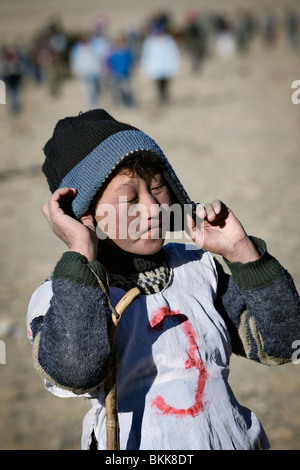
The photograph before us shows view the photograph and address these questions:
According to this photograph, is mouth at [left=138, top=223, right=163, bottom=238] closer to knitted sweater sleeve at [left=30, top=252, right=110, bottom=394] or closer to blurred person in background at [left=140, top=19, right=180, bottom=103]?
knitted sweater sleeve at [left=30, top=252, right=110, bottom=394]

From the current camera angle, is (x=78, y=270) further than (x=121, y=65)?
No

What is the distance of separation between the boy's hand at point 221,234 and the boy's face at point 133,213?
0.64ft

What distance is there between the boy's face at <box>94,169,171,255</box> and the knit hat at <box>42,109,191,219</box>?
0.17 feet

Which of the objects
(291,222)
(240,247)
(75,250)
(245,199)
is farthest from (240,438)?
(245,199)

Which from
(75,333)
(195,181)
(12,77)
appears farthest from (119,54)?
(75,333)

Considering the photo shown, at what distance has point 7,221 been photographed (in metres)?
8.13

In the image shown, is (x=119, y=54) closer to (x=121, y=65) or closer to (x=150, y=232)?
(x=121, y=65)

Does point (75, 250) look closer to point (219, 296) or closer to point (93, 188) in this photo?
point (93, 188)

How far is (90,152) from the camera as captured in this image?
170 cm

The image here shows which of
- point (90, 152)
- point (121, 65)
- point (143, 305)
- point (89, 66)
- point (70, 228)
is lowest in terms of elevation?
point (143, 305)

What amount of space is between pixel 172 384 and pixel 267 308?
1.29 feet

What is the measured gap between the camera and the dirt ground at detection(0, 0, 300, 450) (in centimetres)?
403

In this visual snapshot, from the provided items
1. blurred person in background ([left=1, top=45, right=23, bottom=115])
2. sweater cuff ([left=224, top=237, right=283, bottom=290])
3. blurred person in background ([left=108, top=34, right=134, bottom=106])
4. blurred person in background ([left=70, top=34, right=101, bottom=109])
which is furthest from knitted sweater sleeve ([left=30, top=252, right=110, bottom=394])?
blurred person in background ([left=1, top=45, right=23, bottom=115])
